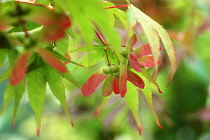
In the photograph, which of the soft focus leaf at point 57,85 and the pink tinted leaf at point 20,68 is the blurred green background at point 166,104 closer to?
the soft focus leaf at point 57,85

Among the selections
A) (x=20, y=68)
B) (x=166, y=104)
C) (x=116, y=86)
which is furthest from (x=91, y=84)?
(x=166, y=104)

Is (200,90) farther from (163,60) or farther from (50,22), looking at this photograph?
(50,22)

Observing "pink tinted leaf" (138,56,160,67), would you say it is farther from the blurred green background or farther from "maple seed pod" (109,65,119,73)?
the blurred green background

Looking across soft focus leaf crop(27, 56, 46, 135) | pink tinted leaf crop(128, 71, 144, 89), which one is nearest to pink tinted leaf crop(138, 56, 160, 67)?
pink tinted leaf crop(128, 71, 144, 89)

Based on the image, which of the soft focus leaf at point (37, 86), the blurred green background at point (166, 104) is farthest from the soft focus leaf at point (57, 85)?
the blurred green background at point (166, 104)

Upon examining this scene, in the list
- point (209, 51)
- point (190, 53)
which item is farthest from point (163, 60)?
point (209, 51)

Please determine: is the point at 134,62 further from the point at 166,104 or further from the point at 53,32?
the point at 166,104
